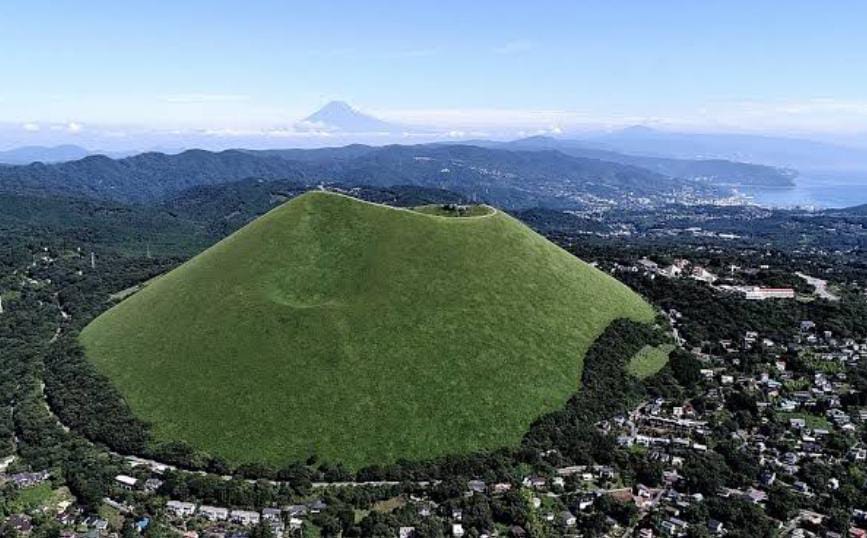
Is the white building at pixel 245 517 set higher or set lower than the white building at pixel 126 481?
lower

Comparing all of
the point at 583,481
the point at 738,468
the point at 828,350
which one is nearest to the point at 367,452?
the point at 583,481

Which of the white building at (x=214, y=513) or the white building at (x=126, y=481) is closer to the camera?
the white building at (x=214, y=513)

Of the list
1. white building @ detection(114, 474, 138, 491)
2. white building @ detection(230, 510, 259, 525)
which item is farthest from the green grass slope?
white building @ detection(230, 510, 259, 525)

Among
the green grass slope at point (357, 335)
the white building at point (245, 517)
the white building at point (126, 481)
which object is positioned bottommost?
the white building at point (245, 517)

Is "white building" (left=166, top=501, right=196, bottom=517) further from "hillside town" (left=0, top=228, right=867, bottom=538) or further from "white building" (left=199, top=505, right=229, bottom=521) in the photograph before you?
"white building" (left=199, top=505, right=229, bottom=521)

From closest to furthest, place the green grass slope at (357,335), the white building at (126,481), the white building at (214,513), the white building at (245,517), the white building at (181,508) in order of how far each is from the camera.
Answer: the white building at (245,517), the white building at (214,513), the white building at (181,508), the white building at (126,481), the green grass slope at (357,335)

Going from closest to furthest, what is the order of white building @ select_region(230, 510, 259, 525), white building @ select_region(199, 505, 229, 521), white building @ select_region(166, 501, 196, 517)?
1. white building @ select_region(230, 510, 259, 525)
2. white building @ select_region(199, 505, 229, 521)
3. white building @ select_region(166, 501, 196, 517)

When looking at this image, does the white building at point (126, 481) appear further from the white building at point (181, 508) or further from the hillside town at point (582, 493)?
the white building at point (181, 508)

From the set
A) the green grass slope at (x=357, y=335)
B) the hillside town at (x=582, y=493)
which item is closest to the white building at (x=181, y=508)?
the hillside town at (x=582, y=493)

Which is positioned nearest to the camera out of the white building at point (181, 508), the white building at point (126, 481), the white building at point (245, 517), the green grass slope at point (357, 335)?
the white building at point (245, 517)

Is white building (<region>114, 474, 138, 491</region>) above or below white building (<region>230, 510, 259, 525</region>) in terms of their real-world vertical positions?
above

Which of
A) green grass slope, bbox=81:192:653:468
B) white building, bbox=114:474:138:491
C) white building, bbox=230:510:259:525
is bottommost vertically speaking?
white building, bbox=230:510:259:525
